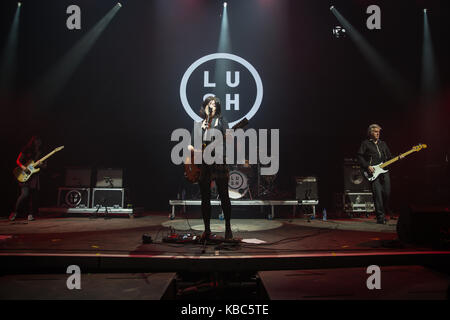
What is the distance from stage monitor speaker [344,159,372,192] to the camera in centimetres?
609

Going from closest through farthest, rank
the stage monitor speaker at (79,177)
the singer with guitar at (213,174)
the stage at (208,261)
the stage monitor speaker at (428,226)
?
the stage at (208,261) < the stage monitor speaker at (428,226) < the singer with guitar at (213,174) < the stage monitor speaker at (79,177)

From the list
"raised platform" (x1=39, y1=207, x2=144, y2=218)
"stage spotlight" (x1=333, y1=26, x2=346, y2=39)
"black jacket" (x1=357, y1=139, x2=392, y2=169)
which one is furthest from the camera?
"stage spotlight" (x1=333, y1=26, x2=346, y2=39)

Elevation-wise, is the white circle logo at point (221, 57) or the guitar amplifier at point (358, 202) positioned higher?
the white circle logo at point (221, 57)

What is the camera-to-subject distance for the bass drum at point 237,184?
231 inches

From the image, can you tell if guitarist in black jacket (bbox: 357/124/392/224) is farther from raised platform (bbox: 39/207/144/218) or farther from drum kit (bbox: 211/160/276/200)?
raised platform (bbox: 39/207/144/218)

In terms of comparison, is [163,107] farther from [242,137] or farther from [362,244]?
[362,244]

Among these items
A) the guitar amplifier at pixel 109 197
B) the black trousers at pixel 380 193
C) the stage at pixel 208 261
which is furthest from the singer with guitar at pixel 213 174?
the guitar amplifier at pixel 109 197

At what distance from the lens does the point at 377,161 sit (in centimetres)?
515

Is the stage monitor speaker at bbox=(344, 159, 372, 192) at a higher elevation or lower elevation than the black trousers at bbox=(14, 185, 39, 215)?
higher

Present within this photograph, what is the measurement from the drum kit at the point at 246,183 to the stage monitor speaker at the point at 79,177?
278cm

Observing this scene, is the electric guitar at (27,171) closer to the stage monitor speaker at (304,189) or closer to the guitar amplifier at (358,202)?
the stage monitor speaker at (304,189)

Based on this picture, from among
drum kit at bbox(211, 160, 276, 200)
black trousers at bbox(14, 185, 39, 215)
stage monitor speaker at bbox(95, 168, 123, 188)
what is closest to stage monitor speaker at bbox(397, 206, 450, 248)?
drum kit at bbox(211, 160, 276, 200)

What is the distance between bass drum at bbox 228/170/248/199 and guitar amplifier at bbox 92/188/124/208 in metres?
2.40
